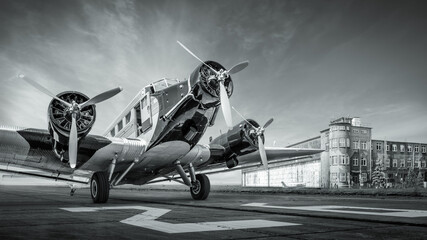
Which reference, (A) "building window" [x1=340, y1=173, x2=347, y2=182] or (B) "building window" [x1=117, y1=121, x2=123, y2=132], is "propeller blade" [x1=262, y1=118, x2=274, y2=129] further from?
(A) "building window" [x1=340, y1=173, x2=347, y2=182]

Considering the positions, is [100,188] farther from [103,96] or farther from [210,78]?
[210,78]

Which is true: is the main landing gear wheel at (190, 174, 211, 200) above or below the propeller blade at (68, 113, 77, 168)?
below

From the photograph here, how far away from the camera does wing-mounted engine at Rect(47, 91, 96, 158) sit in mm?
13539

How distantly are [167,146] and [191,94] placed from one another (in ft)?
8.99

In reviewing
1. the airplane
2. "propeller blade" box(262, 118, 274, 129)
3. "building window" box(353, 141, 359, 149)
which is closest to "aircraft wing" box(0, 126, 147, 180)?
the airplane

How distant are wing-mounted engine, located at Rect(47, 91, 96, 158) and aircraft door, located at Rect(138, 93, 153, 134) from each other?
2.53 m

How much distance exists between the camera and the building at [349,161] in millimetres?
77938

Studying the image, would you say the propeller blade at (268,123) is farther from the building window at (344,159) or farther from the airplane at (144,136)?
the building window at (344,159)

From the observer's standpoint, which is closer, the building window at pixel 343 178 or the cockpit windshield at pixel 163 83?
the cockpit windshield at pixel 163 83

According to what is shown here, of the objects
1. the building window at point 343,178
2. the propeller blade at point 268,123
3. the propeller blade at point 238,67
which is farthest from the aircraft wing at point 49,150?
the building window at point 343,178

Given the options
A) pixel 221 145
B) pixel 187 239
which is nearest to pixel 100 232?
pixel 187 239

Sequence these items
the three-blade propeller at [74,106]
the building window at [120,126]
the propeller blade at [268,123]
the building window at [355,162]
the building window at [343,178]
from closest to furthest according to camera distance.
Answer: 1. the three-blade propeller at [74,106]
2. the building window at [120,126]
3. the propeller blade at [268,123]
4. the building window at [343,178]
5. the building window at [355,162]

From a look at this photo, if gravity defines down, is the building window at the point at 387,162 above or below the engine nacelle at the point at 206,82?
below

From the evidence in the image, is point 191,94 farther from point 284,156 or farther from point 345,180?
point 345,180
